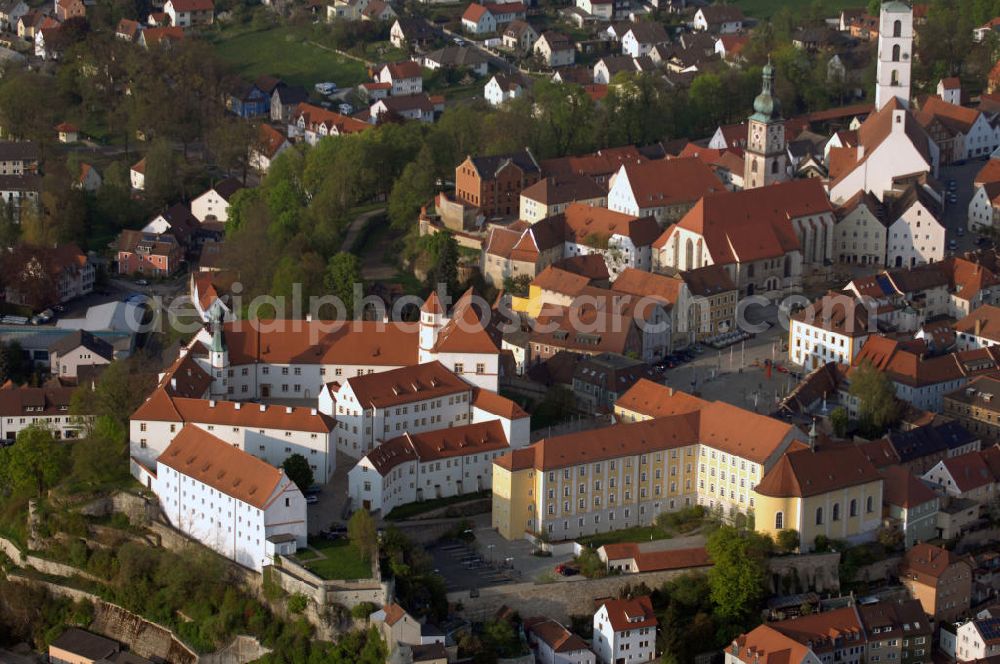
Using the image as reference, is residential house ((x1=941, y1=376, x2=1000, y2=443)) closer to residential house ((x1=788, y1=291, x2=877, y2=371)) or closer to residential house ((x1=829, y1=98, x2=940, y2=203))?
residential house ((x1=788, y1=291, x2=877, y2=371))

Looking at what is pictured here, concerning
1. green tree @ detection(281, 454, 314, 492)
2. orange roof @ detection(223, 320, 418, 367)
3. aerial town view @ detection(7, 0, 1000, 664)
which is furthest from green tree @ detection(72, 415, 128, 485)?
green tree @ detection(281, 454, 314, 492)

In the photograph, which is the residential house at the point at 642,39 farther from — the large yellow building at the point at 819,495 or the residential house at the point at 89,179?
the large yellow building at the point at 819,495

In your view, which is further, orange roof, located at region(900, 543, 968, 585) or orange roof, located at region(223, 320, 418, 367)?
orange roof, located at region(223, 320, 418, 367)

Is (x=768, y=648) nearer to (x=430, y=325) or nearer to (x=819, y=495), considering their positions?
(x=819, y=495)

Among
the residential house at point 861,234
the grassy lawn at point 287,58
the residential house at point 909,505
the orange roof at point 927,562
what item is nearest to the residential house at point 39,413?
the residential house at point 909,505

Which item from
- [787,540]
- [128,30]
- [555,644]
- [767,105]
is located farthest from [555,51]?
[555,644]

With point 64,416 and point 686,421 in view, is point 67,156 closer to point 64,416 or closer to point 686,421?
point 64,416


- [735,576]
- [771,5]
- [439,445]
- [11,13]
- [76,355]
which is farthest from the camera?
[771,5]
